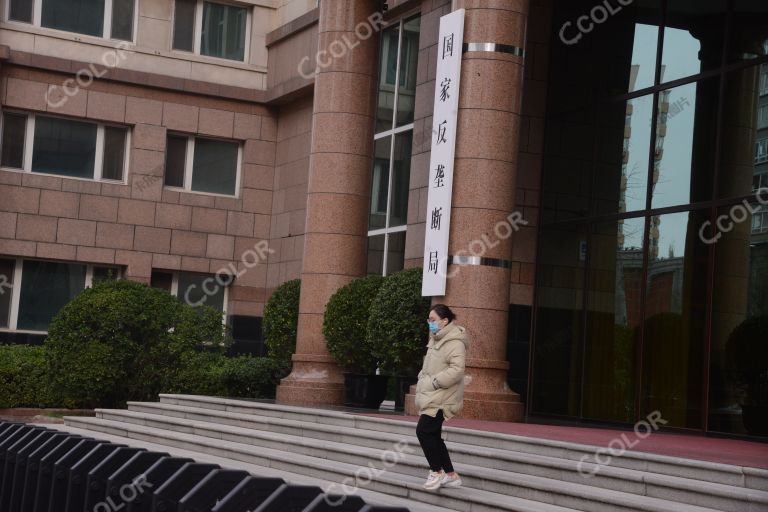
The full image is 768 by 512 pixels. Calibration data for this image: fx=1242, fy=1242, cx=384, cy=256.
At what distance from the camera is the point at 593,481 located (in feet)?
40.1

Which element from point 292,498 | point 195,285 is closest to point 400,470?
point 292,498

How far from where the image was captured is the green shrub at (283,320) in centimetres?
2295

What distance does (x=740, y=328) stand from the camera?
16875 mm

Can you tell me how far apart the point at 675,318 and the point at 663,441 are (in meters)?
3.09

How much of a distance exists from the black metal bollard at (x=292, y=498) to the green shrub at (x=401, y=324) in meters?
11.4

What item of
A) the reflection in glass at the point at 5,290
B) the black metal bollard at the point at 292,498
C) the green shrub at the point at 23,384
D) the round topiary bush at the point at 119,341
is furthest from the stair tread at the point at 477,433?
the reflection in glass at the point at 5,290

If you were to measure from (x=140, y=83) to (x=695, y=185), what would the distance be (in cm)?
1450

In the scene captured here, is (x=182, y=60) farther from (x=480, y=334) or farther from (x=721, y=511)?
(x=721, y=511)

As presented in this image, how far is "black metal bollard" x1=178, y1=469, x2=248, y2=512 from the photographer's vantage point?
7793 mm

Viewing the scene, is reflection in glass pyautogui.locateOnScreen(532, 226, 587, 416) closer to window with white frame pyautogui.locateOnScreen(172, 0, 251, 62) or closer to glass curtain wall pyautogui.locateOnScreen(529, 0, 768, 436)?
glass curtain wall pyautogui.locateOnScreen(529, 0, 768, 436)

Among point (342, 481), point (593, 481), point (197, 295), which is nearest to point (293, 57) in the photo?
point (197, 295)

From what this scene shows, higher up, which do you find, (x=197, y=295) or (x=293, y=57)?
(x=293, y=57)

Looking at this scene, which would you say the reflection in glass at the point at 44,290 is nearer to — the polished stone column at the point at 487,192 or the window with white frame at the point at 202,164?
the window with white frame at the point at 202,164

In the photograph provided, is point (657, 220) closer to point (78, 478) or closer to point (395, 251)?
point (395, 251)
